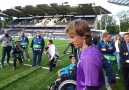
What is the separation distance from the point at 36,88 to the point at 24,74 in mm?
2363

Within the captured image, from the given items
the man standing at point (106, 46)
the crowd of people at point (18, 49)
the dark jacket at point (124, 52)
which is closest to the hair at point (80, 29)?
the dark jacket at point (124, 52)

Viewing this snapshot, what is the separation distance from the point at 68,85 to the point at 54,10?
71519 mm

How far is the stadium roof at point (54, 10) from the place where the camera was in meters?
69.2

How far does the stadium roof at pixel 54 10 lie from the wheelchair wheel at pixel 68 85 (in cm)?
5967

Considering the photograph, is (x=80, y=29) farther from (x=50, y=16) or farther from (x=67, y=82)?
(x=50, y=16)

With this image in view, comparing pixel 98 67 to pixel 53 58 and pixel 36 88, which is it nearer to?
pixel 36 88

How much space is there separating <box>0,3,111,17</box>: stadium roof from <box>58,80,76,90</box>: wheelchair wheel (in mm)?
59675

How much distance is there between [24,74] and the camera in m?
10.1

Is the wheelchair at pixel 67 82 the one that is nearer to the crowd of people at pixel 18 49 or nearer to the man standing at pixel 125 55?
the man standing at pixel 125 55

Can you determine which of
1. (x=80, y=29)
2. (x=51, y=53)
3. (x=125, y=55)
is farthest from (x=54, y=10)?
(x=80, y=29)

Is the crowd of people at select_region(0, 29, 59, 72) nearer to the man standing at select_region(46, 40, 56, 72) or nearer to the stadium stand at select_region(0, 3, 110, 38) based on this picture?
the man standing at select_region(46, 40, 56, 72)

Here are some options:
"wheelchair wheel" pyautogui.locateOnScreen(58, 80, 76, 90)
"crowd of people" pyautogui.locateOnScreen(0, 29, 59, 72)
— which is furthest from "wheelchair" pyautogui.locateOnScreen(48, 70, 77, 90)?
"crowd of people" pyautogui.locateOnScreen(0, 29, 59, 72)

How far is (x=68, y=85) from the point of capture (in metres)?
6.28

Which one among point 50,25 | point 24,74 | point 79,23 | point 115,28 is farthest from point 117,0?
point 115,28
